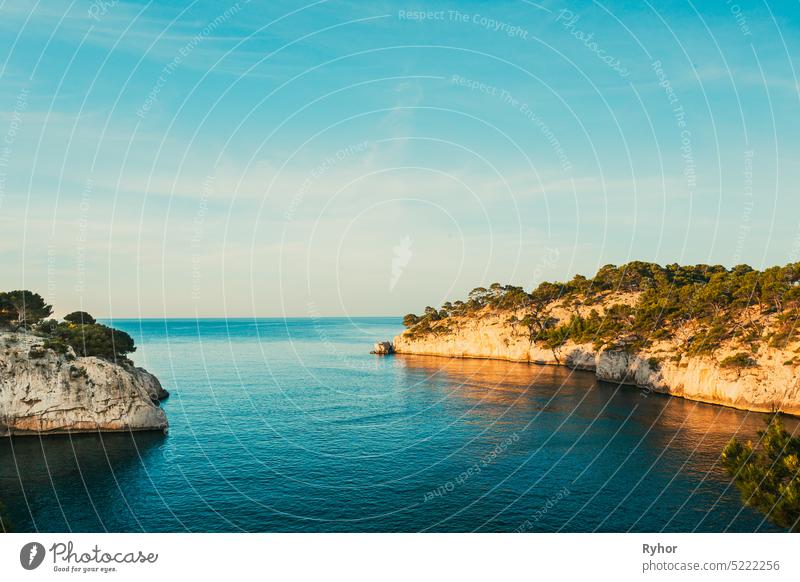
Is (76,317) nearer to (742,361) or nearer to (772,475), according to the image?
(772,475)

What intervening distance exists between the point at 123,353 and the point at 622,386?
325 ft

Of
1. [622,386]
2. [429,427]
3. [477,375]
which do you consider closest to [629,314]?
[622,386]

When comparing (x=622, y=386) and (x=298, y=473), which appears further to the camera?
(x=622, y=386)

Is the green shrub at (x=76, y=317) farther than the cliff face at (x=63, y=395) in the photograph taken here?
Yes

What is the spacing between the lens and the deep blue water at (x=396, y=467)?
125 ft

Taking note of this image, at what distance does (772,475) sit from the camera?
71.3ft

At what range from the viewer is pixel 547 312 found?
150000mm

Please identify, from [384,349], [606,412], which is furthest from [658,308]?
[384,349]

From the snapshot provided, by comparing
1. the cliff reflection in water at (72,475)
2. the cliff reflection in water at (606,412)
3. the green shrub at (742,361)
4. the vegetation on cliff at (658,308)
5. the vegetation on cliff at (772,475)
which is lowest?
the cliff reflection in water at (72,475)

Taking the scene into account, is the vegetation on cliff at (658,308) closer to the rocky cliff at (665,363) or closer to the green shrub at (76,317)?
the rocky cliff at (665,363)

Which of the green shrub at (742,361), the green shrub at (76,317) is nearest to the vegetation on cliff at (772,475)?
the green shrub at (742,361)

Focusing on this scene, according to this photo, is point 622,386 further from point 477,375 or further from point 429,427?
point 429,427
